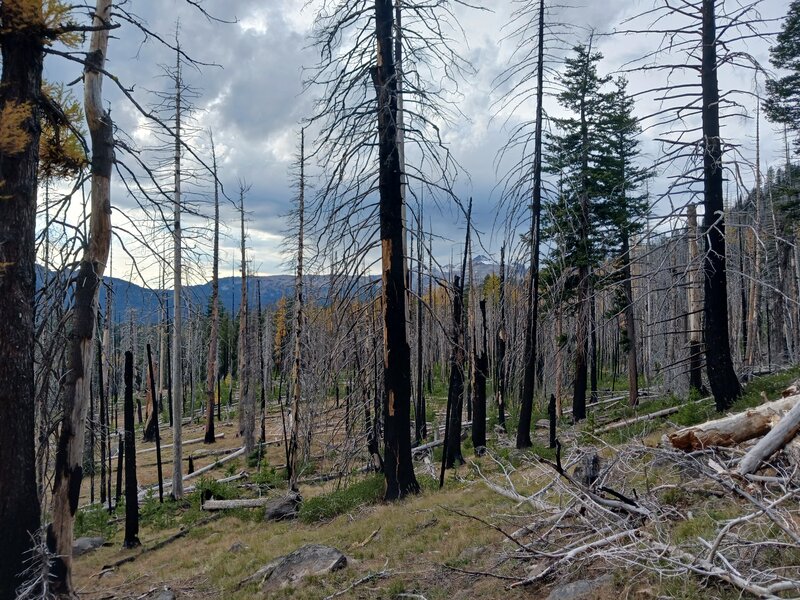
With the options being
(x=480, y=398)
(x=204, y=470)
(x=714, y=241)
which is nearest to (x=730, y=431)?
(x=714, y=241)

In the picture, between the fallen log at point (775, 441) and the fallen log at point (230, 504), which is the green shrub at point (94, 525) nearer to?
the fallen log at point (230, 504)

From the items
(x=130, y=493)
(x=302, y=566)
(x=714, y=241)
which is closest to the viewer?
(x=302, y=566)

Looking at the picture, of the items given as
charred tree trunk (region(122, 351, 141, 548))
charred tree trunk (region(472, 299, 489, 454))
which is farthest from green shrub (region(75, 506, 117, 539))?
charred tree trunk (region(472, 299, 489, 454))

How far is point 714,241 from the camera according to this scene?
9.70 m

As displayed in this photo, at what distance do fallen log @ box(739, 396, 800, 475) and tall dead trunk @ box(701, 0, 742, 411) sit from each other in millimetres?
6040

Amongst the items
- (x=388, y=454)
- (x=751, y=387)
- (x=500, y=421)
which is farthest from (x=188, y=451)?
(x=751, y=387)

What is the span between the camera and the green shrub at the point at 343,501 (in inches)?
390

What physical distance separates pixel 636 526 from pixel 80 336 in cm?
658

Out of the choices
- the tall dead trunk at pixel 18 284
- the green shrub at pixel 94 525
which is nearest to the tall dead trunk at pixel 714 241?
the tall dead trunk at pixel 18 284

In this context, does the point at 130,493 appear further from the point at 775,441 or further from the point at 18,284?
the point at 775,441

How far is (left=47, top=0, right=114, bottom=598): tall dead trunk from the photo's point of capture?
6.16 meters

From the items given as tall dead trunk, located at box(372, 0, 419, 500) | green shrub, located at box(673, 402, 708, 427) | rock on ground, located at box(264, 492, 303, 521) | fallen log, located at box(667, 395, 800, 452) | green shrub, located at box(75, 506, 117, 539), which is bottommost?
green shrub, located at box(75, 506, 117, 539)

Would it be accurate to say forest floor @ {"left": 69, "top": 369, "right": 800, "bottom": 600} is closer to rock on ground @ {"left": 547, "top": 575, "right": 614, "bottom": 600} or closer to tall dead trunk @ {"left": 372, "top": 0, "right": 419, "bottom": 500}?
rock on ground @ {"left": 547, "top": 575, "right": 614, "bottom": 600}

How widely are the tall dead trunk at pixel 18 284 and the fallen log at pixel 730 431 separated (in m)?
7.03
